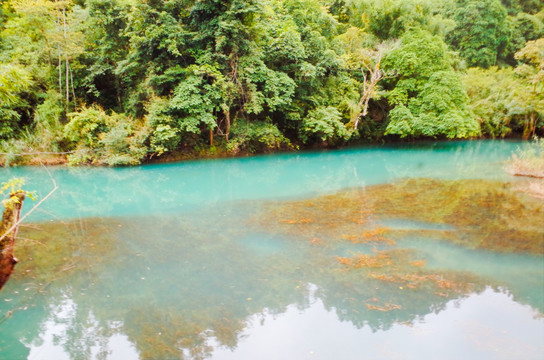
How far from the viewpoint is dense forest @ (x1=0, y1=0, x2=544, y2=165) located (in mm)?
14055

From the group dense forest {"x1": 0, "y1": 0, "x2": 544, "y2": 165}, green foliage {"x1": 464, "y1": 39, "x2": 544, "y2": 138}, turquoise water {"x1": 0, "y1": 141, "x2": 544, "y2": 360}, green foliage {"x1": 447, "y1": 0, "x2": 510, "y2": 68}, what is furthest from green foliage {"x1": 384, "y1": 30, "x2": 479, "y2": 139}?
turquoise water {"x1": 0, "y1": 141, "x2": 544, "y2": 360}

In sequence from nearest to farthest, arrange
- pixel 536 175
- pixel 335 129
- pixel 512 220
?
pixel 512 220, pixel 536 175, pixel 335 129

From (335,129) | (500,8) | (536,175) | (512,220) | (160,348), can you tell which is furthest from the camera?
(500,8)

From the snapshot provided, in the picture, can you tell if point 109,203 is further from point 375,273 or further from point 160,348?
point 375,273

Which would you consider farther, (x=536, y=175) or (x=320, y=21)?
(x=320, y=21)

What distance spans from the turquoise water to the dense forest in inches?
276

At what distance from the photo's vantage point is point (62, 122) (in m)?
15.7

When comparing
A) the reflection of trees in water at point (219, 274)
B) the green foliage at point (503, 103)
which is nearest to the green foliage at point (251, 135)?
the reflection of trees in water at point (219, 274)

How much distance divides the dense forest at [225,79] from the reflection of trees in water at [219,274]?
25.1ft

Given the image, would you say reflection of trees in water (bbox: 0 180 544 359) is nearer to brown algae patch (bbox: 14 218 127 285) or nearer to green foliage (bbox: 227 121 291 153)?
brown algae patch (bbox: 14 218 127 285)

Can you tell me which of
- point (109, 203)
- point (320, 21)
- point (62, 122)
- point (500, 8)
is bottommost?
point (109, 203)

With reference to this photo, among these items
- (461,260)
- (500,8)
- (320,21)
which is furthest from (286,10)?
(500,8)

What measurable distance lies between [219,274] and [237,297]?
0.71 m

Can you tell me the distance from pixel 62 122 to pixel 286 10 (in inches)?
470
